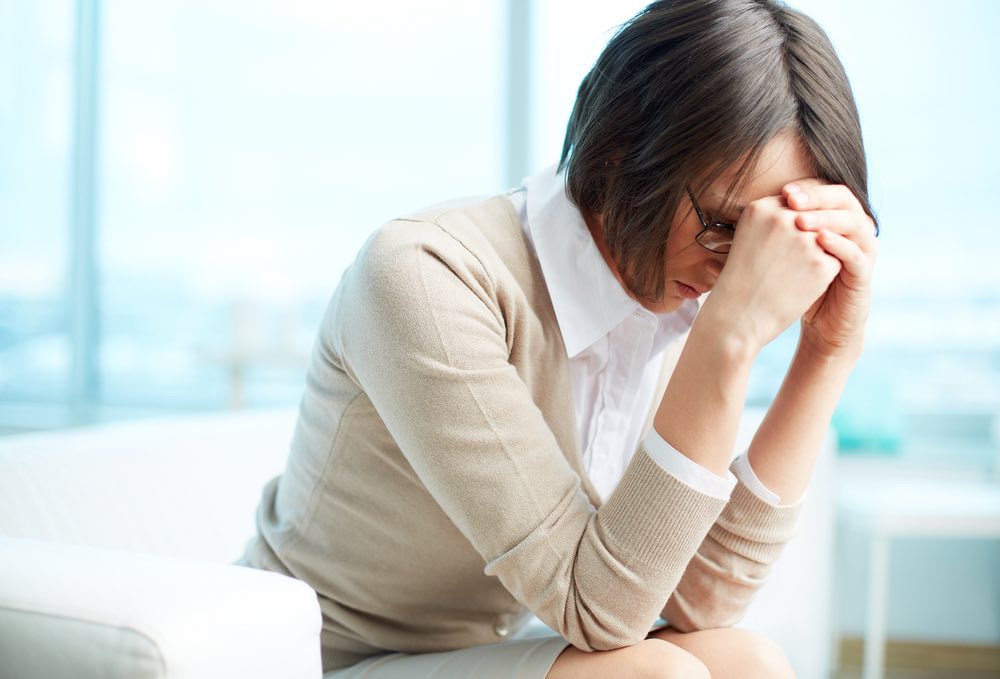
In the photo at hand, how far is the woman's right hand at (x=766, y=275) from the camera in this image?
3.01ft

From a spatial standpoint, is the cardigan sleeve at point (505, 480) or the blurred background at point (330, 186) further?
the blurred background at point (330, 186)

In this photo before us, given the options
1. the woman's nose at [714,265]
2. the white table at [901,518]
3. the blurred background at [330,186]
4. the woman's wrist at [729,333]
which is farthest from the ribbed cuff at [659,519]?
the blurred background at [330,186]

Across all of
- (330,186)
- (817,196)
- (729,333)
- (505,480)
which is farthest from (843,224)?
(330,186)

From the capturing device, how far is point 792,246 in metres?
0.92

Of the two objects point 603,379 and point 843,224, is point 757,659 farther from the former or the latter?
point 843,224

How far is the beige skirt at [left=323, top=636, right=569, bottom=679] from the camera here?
0.94 meters

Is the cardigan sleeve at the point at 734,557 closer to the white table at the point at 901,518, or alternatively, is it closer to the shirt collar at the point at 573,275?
the shirt collar at the point at 573,275

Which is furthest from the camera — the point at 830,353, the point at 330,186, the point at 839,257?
the point at 330,186

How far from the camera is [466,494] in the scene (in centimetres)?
89

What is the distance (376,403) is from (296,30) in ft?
9.10

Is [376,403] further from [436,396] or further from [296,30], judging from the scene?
[296,30]

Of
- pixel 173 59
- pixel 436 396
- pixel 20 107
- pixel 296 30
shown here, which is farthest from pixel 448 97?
pixel 436 396

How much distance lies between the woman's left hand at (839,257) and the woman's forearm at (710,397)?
133 mm

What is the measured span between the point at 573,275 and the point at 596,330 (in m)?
0.06
